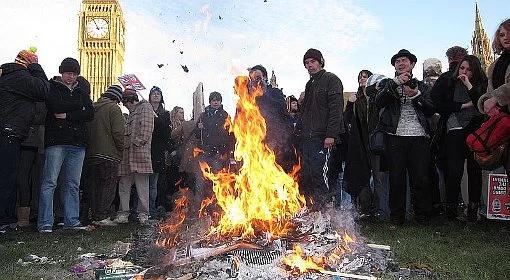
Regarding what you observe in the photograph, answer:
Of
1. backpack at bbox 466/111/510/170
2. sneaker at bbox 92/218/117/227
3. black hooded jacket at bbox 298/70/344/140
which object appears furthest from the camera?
sneaker at bbox 92/218/117/227

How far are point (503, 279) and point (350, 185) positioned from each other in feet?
11.3

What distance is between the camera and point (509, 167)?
13.8 ft

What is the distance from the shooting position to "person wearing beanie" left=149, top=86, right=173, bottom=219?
344 inches

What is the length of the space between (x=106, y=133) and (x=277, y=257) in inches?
180

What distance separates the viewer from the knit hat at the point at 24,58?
7.16m

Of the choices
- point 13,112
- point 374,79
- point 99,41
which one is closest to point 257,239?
point 374,79

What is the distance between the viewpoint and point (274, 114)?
7633mm

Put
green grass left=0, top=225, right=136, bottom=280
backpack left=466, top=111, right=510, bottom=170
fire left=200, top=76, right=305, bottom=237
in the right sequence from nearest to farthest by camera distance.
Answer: backpack left=466, top=111, right=510, bottom=170
green grass left=0, top=225, right=136, bottom=280
fire left=200, top=76, right=305, bottom=237

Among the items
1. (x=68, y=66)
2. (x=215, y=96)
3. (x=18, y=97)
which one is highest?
(x=68, y=66)

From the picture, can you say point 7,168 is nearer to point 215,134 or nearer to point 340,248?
point 215,134

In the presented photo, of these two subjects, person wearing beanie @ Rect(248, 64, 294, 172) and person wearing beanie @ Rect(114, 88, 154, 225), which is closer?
person wearing beanie @ Rect(248, 64, 294, 172)

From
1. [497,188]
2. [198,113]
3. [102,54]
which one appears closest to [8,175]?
[198,113]

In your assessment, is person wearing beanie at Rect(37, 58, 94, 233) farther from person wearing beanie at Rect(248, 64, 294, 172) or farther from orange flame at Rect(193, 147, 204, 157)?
person wearing beanie at Rect(248, 64, 294, 172)

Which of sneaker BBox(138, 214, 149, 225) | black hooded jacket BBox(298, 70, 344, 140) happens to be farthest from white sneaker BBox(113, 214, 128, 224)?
black hooded jacket BBox(298, 70, 344, 140)
